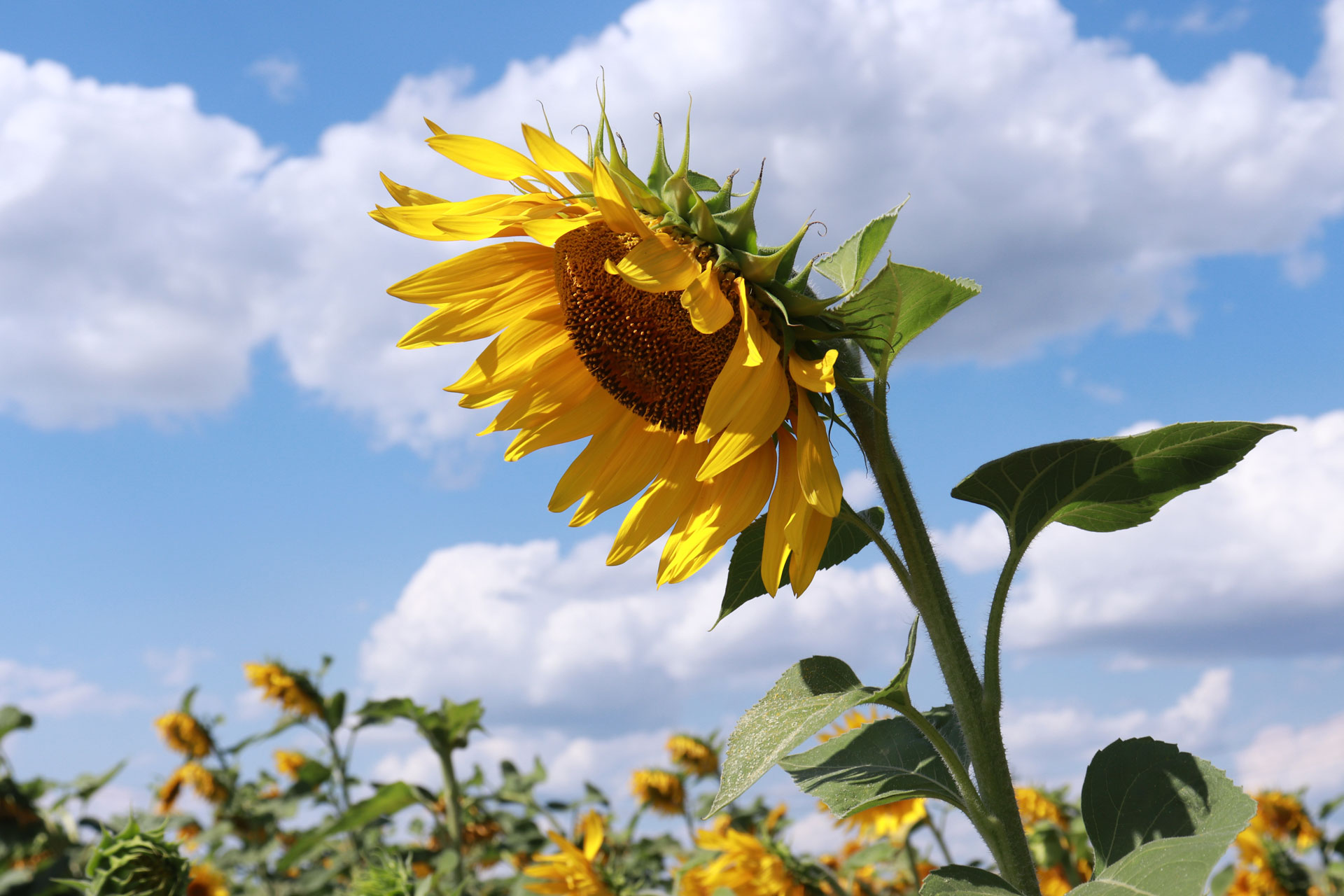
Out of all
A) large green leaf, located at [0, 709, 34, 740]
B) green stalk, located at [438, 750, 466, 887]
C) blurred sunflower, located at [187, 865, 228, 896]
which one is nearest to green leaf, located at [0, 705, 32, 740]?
large green leaf, located at [0, 709, 34, 740]

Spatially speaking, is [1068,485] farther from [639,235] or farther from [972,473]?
[639,235]

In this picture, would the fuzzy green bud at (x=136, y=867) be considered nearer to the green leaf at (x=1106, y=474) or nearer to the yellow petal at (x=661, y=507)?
the yellow petal at (x=661, y=507)

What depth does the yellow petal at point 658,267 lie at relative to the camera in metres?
1.48

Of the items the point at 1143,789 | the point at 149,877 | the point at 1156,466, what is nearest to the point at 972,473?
the point at 1156,466

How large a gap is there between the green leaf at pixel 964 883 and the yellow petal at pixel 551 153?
1164 millimetres

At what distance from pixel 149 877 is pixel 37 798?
3688 millimetres

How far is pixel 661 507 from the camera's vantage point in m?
1.78

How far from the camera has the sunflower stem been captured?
1.47 m

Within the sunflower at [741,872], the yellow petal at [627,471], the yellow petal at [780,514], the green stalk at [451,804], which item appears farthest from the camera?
the green stalk at [451,804]

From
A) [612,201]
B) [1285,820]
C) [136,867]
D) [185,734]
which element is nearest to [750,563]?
[612,201]

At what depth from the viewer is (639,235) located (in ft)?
5.05

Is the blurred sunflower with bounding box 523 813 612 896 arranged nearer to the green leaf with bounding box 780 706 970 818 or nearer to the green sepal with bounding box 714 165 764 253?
the green leaf with bounding box 780 706 970 818

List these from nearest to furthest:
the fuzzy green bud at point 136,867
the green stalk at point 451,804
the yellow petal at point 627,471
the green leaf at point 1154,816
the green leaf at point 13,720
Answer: the green leaf at point 1154,816 < the yellow petal at point 627,471 < the fuzzy green bud at point 136,867 < the green stalk at point 451,804 < the green leaf at point 13,720

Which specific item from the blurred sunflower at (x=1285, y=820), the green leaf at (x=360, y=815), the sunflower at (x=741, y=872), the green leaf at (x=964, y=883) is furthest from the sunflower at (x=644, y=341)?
the blurred sunflower at (x=1285, y=820)
